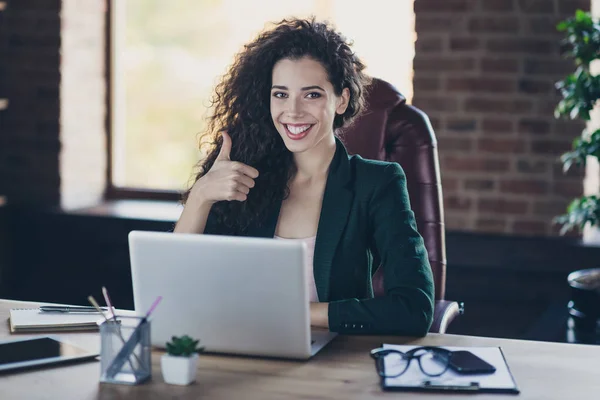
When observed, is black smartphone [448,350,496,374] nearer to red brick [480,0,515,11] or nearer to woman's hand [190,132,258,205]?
woman's hand [190,132,258,205]

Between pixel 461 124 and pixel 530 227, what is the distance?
18.2 inches

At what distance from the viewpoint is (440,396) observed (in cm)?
136

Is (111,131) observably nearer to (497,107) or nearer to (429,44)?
(429,44)

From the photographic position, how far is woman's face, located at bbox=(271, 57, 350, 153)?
2.04 meters

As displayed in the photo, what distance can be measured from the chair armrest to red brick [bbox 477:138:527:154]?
111 cm

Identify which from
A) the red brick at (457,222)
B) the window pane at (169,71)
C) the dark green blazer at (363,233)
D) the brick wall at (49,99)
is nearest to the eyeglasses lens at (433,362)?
the dark green blazer at (363,233)

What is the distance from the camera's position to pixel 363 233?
2.06 metres

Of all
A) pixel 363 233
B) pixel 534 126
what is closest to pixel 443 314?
pixel 363 233

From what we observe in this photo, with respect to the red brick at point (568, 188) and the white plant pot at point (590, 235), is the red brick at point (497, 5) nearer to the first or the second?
the red brick at point (568, 188)

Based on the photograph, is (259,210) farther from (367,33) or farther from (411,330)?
(367,33)

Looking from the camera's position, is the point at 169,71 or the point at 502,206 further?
the point at 169,71

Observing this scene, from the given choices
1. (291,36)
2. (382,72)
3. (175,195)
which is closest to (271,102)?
(291,36)

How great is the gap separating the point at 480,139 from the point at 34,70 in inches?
74.6

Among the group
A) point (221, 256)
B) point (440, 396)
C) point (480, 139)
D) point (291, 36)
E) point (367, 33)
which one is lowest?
point (440, 396)
